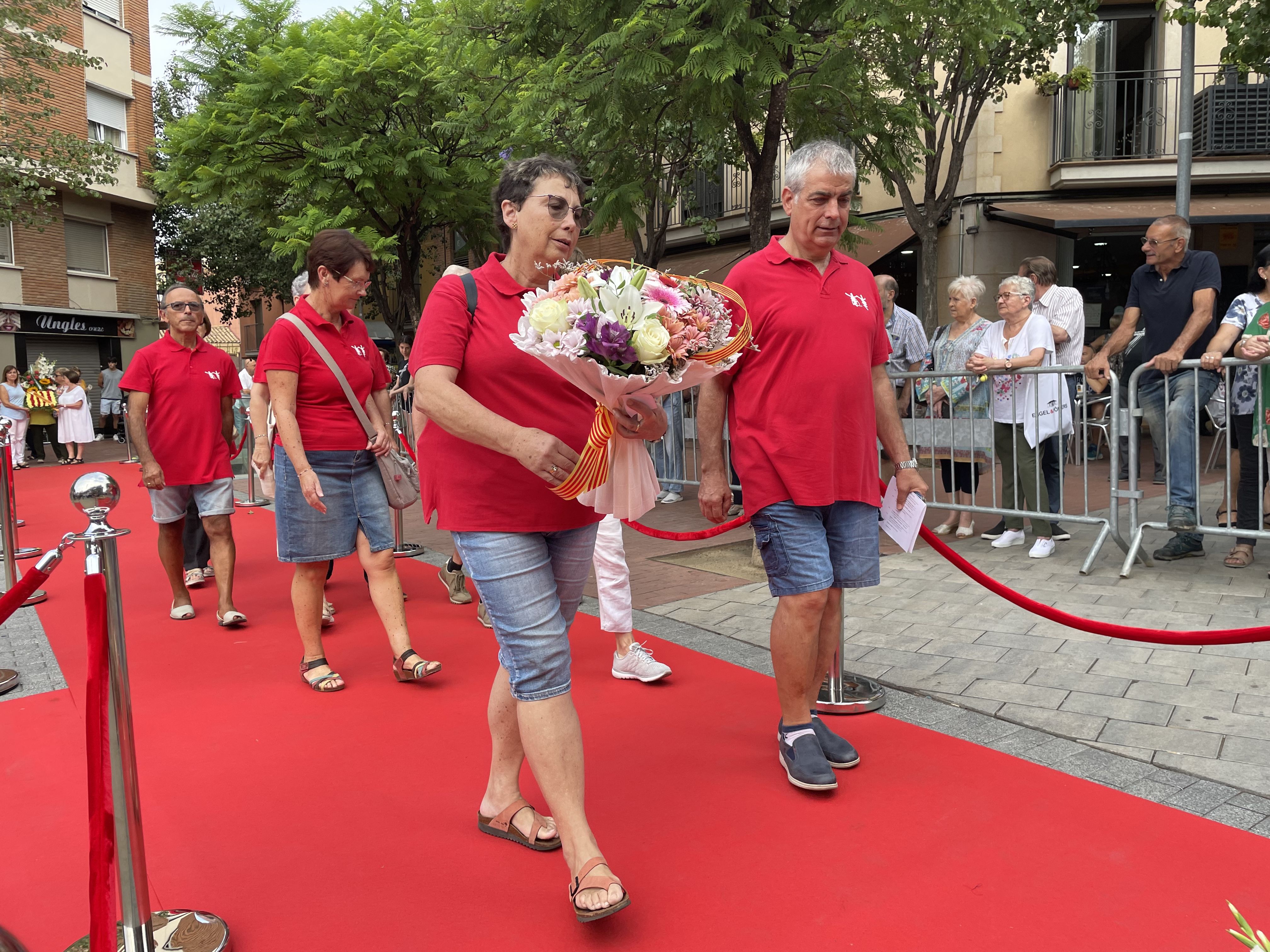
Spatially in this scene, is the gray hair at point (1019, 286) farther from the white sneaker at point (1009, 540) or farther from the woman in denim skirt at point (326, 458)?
the woman in denim skirt at point (326, 458)

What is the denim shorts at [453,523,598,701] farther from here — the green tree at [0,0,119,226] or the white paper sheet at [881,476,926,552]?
the green tree at [0,0,119,226]

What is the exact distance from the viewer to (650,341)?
2.34 metres

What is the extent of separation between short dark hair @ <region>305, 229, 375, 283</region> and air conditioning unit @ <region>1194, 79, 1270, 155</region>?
17.2m

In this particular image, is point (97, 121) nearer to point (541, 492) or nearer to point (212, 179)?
point (212, 179)

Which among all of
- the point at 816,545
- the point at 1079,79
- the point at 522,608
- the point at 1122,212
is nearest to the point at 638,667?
the point at 816,545

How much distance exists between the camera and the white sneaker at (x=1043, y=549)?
22.2ft

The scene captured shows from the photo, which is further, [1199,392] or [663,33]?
[663,33]

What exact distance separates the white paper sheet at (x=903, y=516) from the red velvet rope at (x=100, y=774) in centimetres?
257

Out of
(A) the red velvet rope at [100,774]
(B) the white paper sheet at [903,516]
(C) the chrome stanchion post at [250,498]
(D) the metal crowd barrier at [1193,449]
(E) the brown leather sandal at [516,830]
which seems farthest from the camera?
(C) the chrome stanchion post at [250,498]

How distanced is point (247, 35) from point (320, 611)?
16480 mm

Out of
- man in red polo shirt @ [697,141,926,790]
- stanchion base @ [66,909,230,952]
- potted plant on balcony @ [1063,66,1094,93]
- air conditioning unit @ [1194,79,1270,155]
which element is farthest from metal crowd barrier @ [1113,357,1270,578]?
air conditioning unit @ [1194,79,1270,155]

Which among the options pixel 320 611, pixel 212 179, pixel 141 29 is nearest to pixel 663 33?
pixel 320 611

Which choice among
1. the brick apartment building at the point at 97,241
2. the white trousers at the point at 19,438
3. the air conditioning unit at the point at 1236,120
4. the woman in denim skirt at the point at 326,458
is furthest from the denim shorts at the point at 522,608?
the brick apartment building at the point at 97,241

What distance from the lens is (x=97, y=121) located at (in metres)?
28.7
